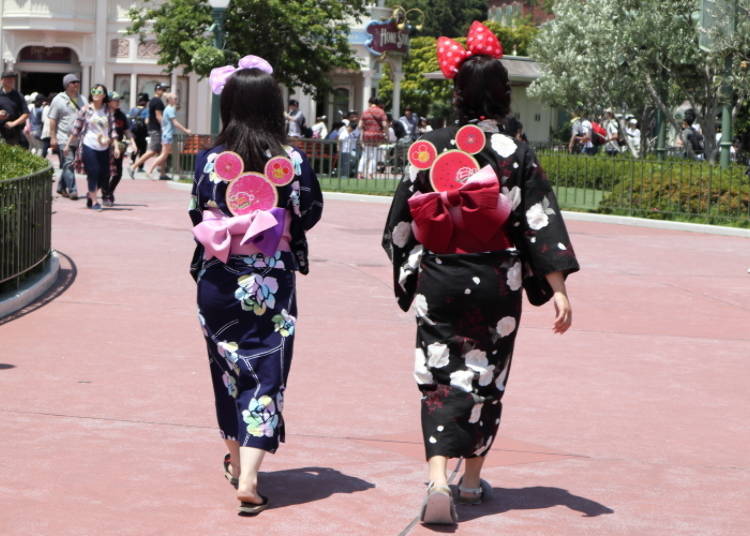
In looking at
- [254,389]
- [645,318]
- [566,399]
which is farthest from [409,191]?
[645,318]

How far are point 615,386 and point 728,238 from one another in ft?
32.2

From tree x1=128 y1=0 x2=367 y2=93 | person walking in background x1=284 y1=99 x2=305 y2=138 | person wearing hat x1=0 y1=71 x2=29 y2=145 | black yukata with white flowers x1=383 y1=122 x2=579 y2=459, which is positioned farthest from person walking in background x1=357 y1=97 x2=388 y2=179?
black yukata with white flowers x1=383 y1=122 x2=579 y2=459

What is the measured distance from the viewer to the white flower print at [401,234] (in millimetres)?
4875

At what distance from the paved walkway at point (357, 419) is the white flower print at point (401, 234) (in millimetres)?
963

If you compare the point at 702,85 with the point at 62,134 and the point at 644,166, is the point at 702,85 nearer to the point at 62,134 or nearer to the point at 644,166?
the point at 644,166

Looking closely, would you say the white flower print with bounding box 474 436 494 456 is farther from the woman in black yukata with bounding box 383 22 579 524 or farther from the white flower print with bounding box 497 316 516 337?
the white flower print with bounding box 497 316 516 337

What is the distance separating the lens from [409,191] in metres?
4.88

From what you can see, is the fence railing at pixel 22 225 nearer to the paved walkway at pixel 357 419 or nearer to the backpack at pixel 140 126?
the paved walkway at pixel 357 419

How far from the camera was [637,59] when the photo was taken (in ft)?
84.7

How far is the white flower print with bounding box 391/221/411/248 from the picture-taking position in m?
4.88

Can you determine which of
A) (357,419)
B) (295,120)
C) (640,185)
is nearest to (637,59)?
(295,120)

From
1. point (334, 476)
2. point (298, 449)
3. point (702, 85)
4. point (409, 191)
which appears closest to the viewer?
point (409, 191)

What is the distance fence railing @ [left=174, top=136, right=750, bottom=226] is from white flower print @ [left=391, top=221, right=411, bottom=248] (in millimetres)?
13635

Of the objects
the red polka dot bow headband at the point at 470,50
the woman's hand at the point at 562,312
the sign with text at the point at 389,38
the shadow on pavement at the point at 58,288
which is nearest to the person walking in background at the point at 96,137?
the shadow on pavement at the point at 58,288
